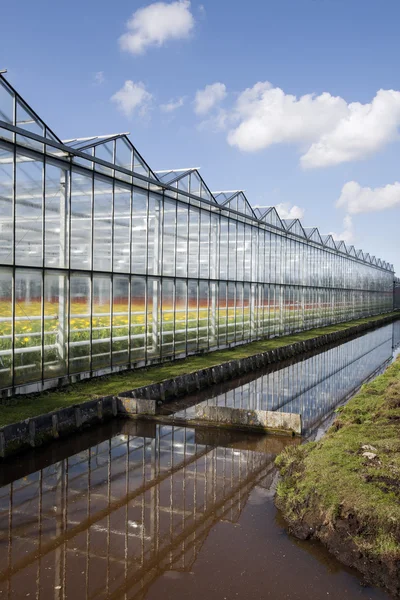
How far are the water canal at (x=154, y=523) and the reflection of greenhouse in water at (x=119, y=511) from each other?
0.02 meters

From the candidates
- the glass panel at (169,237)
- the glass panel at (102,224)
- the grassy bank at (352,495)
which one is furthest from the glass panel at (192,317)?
the grassy bank at (352,495)

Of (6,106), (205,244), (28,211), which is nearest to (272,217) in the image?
(205,244)

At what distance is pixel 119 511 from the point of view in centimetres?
838

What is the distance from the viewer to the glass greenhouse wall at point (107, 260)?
14.4m

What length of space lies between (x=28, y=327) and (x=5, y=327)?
0.82m

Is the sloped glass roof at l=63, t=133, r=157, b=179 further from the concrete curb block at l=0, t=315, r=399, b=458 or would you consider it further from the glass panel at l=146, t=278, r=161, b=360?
the concrete curb block at l=0, t=315, r=399, b=458

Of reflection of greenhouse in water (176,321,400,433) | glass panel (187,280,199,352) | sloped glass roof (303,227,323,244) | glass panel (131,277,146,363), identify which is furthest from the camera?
sloped glass roof (303,227,323,244)

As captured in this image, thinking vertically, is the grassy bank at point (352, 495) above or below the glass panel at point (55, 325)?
below

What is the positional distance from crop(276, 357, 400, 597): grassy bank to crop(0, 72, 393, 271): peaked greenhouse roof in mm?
10806

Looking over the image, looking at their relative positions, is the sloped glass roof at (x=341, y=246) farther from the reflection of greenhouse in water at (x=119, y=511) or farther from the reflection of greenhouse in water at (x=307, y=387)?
the reflection of greenhouse in water at (x=119, y=511)

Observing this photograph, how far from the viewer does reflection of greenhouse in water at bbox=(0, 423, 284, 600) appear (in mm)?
6535

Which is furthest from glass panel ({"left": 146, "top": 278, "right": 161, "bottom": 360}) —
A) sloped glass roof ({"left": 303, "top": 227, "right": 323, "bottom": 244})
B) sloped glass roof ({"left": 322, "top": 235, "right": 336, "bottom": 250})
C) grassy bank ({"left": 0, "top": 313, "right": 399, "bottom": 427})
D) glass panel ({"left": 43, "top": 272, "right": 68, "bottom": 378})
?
sloped glass roof ({"left": 322, "top": 235, "right": 336, "bottom": 250})

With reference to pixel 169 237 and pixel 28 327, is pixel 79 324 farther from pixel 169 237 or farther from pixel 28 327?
pixel 169 237

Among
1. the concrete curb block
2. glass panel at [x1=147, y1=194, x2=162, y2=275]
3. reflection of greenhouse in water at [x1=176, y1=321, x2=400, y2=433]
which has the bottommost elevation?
reflection of greenhouse in water at [x1=176, y1=321, x2=400, y2=433]
